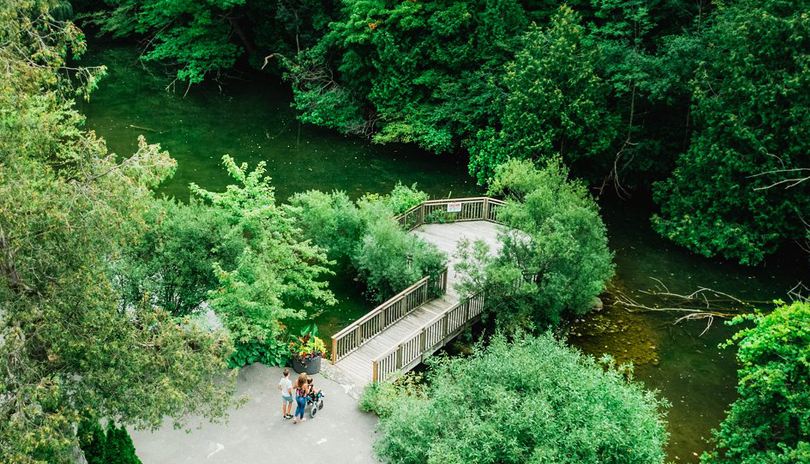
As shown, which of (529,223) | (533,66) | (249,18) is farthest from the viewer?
(249,18)

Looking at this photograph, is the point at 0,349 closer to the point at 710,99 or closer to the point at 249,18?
the point at 710,99

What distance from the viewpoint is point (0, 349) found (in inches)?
421

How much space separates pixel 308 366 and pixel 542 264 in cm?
703

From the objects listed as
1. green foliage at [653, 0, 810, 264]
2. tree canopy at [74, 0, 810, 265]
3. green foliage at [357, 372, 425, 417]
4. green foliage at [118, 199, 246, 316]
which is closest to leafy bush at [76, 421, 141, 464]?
green foliage at [118, 199, 246, 316]

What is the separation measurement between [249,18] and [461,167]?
54.2 ft

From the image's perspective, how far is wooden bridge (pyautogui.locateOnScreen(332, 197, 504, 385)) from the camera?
741 inches

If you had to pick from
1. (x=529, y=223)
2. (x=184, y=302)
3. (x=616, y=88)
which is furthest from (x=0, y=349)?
(x=616, y=88)

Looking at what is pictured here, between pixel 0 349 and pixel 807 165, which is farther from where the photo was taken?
pixel 807 165

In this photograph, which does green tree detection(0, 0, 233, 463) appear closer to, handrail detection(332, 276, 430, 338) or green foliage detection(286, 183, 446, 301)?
handrail detection(332, 276, 430, 338)

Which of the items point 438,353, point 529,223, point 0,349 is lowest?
point 438,353

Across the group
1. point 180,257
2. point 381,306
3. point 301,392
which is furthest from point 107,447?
point 381,306

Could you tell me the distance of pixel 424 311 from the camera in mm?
21484

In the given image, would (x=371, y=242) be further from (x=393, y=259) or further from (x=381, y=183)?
(x=381, y=183)

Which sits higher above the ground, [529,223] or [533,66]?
[533,66]
